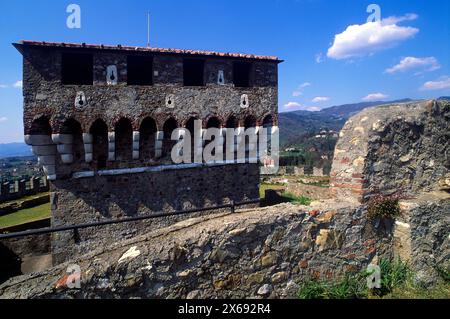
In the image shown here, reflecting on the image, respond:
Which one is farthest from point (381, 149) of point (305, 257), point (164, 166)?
point (164, 166)

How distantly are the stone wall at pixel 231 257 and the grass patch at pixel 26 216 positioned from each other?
1362cm

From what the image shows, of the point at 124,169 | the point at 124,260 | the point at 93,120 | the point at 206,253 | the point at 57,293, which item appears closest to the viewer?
the point at 57,293

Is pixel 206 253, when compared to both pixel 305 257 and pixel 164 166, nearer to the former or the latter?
pixel 305 257

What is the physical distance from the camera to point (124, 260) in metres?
3.79

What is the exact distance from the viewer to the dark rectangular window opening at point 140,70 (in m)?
10.4

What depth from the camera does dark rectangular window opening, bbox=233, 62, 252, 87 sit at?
12.0 metres

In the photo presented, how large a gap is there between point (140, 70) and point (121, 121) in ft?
7.00

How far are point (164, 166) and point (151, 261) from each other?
22.9 feet

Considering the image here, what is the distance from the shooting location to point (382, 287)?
15.4 ft

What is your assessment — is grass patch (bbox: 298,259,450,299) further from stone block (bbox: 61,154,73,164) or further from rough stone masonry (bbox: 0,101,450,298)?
stone block (bbox: 61,154,73,164)

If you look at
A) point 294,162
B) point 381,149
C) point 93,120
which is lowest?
point 294,162

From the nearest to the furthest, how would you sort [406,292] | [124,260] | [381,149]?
[124,260], [406,292], [381,149]

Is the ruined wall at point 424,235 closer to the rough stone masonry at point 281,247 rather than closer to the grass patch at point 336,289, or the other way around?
the rough stone masonry at point 281,247
